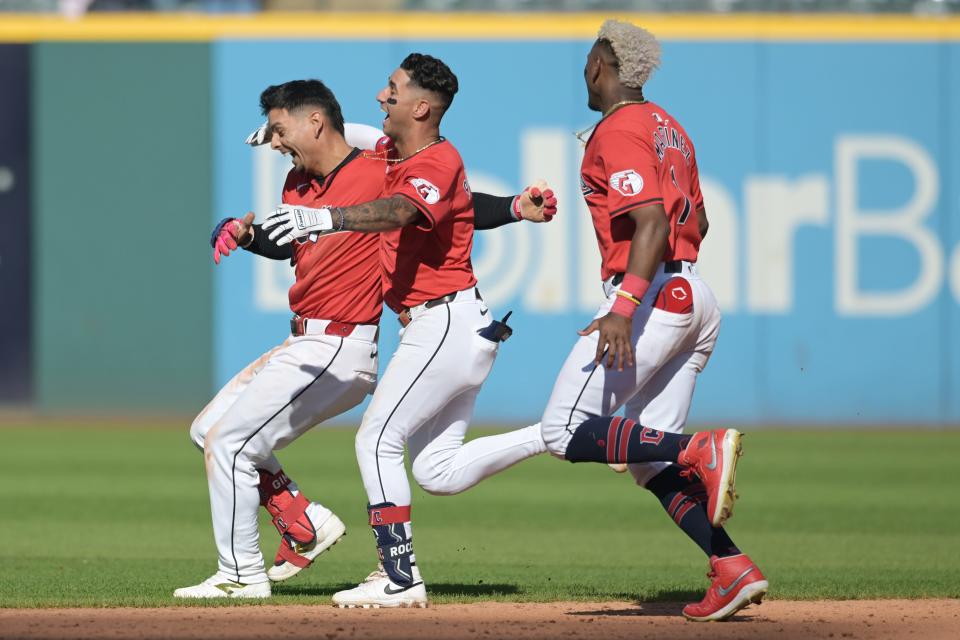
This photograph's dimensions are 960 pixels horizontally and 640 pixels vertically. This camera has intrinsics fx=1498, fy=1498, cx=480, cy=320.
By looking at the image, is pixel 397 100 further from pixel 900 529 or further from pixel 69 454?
pixel 69 454

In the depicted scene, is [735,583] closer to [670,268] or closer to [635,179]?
[670,268]

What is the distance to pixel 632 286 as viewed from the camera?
5652 mm

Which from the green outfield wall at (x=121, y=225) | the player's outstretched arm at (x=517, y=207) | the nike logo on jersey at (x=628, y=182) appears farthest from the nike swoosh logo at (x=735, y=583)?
the green outfield wall at (x=121, y=225)

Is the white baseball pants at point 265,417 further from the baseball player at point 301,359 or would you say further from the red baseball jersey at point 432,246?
the red baseball jersey at point 432,246

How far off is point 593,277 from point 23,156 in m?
6.79

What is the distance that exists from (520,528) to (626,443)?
13.6 ft

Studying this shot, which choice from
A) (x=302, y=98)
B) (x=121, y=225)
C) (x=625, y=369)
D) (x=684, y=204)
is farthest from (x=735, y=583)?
(x=121, y=225)

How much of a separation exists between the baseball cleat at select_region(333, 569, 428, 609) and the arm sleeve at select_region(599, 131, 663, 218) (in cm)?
175

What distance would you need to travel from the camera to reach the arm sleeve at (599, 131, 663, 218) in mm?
5711

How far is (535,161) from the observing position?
17.4 m

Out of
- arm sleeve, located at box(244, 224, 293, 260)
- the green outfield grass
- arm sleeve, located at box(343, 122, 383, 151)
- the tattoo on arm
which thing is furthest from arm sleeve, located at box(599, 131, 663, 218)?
the green outfield grass

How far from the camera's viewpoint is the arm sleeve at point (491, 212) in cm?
668

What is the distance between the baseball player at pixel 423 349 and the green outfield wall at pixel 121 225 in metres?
11.3

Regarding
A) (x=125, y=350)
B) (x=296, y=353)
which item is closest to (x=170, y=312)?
(x=125, y=350)
